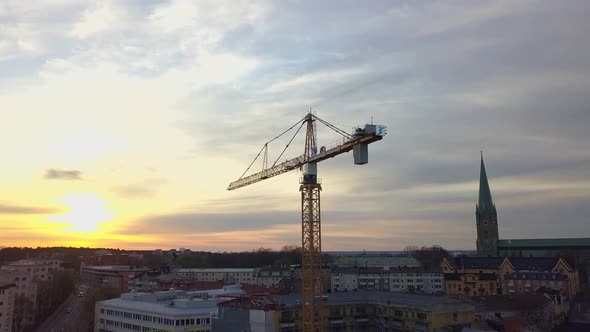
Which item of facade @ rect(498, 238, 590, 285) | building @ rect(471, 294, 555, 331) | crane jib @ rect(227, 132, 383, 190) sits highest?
crane jib @ rect(227, 132, 383, 190)

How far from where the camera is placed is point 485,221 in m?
162

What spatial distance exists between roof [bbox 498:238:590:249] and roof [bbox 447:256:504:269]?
36.3 m

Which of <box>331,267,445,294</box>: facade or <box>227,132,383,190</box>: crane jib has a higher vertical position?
<box>227,132,383,190</box>: crane jib

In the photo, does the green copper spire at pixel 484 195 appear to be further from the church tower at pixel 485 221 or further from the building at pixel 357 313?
the building at pixel 357 313

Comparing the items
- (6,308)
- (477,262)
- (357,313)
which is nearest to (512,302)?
(357,313)

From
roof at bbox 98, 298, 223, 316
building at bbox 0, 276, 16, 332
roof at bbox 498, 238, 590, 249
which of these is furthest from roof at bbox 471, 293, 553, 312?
roof at bbox 498, 238, 590, 249

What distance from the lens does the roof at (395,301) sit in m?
56.4

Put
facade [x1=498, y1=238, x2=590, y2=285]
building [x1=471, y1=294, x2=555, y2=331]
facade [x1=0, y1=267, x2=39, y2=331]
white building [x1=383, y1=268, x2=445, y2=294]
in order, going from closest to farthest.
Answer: building [x1=471, y1=294, x2=555, y2=331] < facade [x1=0, y1=267, x2=39, y2=331] < white building [x1=383, y1=268, x2=445, y2=294] < facade [x1=498, y1=238, x2=590, y2=285]

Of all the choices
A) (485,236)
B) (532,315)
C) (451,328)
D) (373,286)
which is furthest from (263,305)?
(485,236)

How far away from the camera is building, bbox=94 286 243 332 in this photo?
5753cm

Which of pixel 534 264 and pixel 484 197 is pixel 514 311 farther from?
pixel 484 197

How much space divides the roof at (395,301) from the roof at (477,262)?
72348 mm

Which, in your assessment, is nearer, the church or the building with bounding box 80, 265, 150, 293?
the building with bounding box 80, 265, 150, 293

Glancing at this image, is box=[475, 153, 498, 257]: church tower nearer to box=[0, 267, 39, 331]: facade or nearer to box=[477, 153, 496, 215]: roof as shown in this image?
box=[477, 153, 496, 215]: roof
